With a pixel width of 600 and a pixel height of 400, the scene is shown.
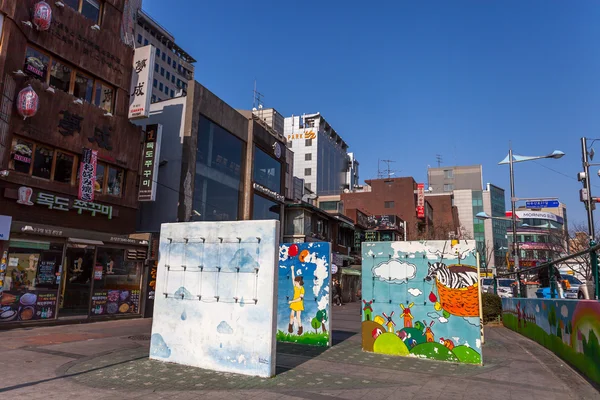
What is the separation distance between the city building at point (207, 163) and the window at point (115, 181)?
3.21 metres

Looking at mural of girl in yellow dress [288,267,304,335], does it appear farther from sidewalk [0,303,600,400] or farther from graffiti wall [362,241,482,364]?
graffiti wall [362,241,482,364]

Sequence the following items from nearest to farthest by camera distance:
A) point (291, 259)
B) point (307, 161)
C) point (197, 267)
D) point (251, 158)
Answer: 1. point (197, 267)
2. point (291, 259)
3. point (251, 158)
4. point (307, 161)

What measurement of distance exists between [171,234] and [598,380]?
26.8 feet

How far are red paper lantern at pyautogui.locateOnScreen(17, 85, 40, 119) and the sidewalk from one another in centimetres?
794

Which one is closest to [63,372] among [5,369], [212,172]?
[5,369]

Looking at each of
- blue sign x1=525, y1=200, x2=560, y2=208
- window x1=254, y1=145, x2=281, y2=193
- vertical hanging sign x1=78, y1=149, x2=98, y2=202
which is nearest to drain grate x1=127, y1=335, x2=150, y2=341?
vertical hanging sign x1=78, y1=149, x2=98, y2=202

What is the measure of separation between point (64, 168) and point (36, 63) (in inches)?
157

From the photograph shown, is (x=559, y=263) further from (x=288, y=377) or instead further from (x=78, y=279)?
(x=78, y=279)

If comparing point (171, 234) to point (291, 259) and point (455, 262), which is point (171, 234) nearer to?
point (291, 259)

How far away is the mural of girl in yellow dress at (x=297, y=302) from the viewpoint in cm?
1190

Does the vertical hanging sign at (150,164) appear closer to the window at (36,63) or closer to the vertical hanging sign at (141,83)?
the vertical hanging sign at (141,83)

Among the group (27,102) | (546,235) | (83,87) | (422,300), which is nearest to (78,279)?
(27,102)

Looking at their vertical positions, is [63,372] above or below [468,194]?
below

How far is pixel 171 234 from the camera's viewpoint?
29.1 ft
